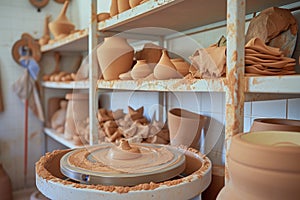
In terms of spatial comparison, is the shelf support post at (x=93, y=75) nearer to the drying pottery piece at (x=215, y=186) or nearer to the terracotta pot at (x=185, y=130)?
the terracotta pot at (x=185, y=130)

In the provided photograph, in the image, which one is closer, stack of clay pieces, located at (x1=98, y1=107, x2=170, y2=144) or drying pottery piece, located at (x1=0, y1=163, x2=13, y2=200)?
stack of clay pieces, located at (x1=98, y1=107, x2=170, y2=144)

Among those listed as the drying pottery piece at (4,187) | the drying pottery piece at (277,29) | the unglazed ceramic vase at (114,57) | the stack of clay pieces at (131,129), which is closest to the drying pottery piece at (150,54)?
the unglazed ceramic vase at (114,57)

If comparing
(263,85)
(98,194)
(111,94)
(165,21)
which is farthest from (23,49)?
(263,85)

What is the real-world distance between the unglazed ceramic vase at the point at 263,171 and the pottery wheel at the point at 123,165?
0.28m

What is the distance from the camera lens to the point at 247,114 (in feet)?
3.53

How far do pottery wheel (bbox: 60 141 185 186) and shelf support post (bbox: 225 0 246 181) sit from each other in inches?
7.2

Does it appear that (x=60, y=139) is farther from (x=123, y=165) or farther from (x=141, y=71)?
(x=123, y=165)

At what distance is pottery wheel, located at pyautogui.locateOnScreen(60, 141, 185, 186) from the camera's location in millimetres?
708

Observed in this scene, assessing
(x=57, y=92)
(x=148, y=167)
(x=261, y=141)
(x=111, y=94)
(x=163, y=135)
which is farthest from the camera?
(x=57, y=92)

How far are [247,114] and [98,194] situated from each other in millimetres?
687

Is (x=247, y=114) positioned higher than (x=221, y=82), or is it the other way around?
(x=221, y=82)

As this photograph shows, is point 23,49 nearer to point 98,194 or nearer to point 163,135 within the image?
point 163,135

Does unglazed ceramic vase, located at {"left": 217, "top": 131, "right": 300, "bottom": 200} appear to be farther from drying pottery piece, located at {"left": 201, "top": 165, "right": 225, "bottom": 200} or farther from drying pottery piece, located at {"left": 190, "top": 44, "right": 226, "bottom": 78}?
drying pottery piece, located at {"left": 201, "top": 165, "right": 225, "bottom": 200}

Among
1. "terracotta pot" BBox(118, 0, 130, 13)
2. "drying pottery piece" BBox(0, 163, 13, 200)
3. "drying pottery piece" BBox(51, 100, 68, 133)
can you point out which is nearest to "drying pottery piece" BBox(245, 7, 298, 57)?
"terracotta pot" BBox(118, 0, 130, 13)
